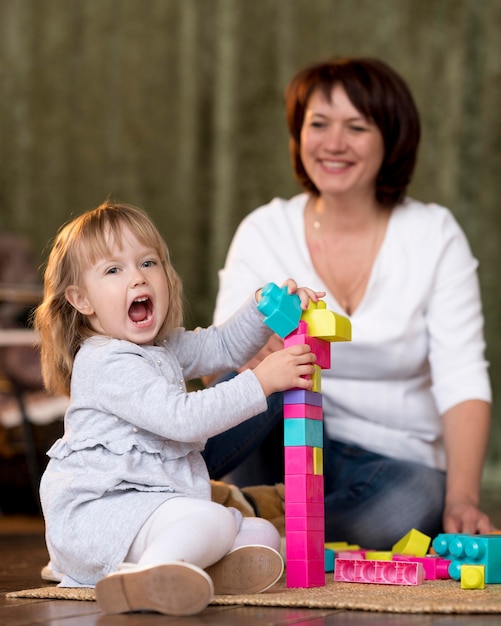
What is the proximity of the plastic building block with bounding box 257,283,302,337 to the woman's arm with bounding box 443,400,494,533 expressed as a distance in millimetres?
547

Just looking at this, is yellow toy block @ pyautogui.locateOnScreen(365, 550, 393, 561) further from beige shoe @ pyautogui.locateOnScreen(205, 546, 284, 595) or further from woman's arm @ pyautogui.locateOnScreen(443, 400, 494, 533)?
beige shoe @ pyautogui.locateOnScreen(205, 546, 284, 595)

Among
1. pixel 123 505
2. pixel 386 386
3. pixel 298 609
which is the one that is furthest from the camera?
pixel 386 386

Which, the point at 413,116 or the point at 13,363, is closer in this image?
the point at 413,116

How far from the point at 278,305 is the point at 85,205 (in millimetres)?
3048

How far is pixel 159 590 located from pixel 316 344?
39cm

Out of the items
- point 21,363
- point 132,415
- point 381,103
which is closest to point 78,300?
point 132,415

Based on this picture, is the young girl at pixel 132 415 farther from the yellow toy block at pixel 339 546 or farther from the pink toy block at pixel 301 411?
the yellow toy block at pixel 339 546

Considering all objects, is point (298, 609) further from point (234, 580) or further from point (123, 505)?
point (123, 505)

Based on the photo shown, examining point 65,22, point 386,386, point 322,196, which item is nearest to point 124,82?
point 65,22

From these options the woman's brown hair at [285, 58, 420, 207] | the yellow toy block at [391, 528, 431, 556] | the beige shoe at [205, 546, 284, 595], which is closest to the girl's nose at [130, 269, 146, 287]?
the beige shoe at [205, 546, 284, 595]

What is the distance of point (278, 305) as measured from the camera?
4.25 ft

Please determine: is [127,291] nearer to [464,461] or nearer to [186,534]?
[186,534]

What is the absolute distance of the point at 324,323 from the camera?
1.30 meters

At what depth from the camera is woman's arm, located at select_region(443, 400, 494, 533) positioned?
1.66m
